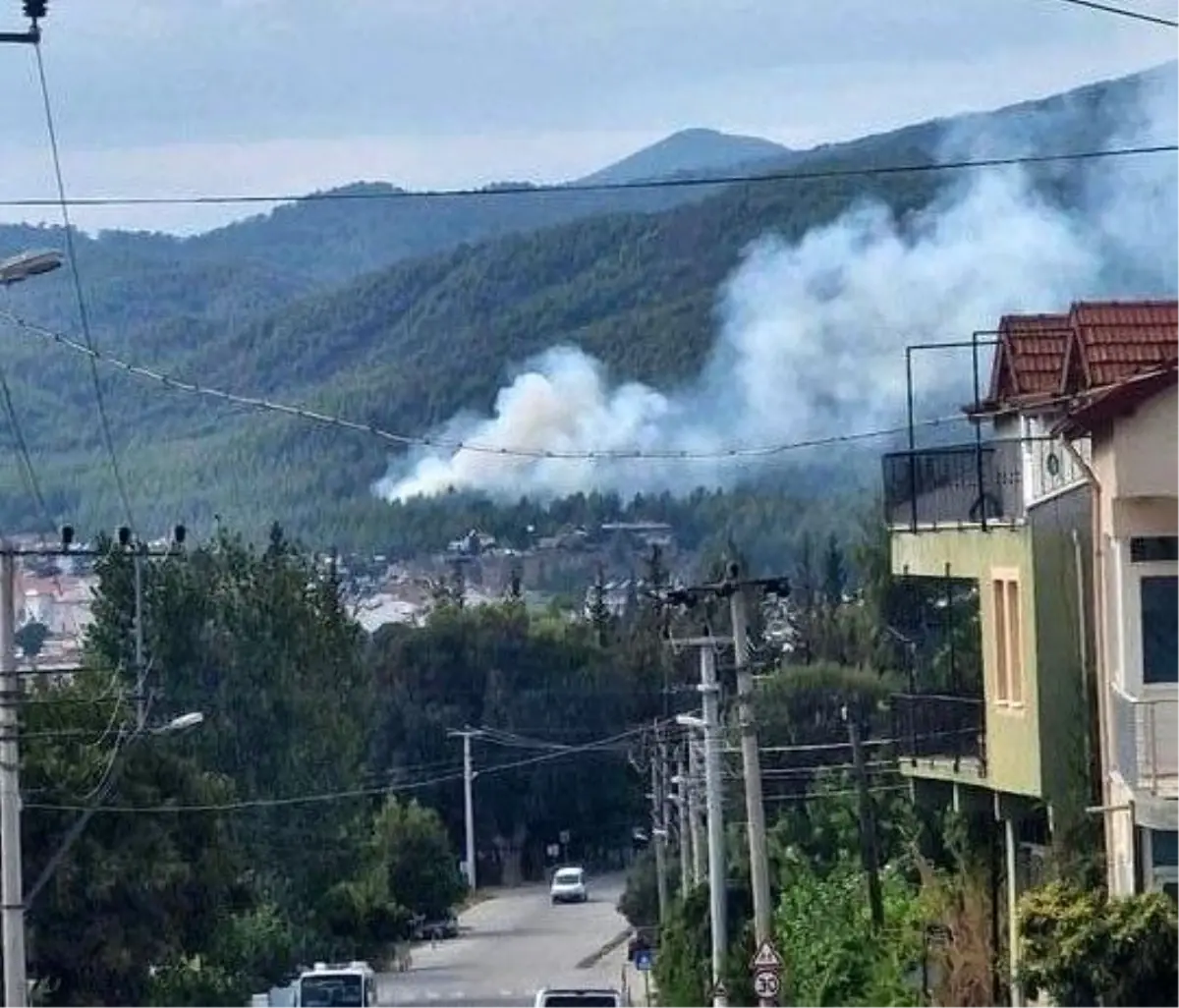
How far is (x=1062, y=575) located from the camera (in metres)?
32.5

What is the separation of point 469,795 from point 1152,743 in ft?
286

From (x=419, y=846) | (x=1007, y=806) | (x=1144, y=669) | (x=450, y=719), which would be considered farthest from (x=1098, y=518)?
(x=450, y=719)

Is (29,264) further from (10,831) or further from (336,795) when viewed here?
(336,795)

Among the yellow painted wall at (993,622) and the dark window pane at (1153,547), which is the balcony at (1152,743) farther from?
the yellow painted wall at (993,622)

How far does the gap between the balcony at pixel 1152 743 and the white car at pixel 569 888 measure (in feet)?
270

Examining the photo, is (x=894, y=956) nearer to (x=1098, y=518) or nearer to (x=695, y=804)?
(x=1098, y=518)

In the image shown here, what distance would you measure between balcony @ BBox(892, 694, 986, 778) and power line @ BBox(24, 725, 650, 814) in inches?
576

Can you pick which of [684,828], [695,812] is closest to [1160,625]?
[695,812]

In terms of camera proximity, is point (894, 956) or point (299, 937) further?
point (299, 937)

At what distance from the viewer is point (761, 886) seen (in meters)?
42.3

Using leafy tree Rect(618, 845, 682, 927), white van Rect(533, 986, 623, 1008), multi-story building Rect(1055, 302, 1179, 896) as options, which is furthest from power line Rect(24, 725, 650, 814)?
multi-story building Rect(1055, 302, 1179, 896)

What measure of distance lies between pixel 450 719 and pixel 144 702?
78.5 meters

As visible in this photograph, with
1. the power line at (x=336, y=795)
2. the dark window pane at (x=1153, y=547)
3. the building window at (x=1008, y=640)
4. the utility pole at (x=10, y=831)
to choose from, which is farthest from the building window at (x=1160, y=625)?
the power line at (x=336, y=795)

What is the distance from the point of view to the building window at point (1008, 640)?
3409 cm
